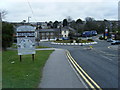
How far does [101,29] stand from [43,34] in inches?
1512

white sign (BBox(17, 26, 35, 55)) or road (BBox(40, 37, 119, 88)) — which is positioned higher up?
white sign (BBox(17, 26, 35, 55))

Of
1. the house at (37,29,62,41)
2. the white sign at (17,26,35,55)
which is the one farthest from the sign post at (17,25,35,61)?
the house at (37,29,62,41)

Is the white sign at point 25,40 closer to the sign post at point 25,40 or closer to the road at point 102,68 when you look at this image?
the sign post at point 25,40

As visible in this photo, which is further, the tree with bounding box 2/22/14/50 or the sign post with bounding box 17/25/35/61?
the tree with bounding box 2/22/14/50

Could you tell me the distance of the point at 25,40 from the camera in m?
16.5

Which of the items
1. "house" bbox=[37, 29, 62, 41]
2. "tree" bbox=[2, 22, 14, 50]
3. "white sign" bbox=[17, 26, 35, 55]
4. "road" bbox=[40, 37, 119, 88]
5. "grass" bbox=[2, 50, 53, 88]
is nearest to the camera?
"grass" bbox=[2, 50, 53, 88]

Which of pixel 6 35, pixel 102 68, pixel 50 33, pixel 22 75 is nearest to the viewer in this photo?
pixel 22 75

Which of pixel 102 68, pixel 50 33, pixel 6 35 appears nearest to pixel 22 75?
pixel 102 68

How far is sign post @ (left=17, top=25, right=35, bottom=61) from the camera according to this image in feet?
54.0

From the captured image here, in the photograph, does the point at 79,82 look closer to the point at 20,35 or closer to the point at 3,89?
the point at 3,89

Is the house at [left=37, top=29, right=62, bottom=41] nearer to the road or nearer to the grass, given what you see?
the road

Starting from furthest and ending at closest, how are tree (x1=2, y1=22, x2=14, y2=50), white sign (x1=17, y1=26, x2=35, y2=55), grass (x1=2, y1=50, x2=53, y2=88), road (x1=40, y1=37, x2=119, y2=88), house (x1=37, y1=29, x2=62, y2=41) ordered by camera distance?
house (x1=37, y1=29, x2=62, y2=41)
tree (x1=2, y1=22, x2=14, y2=50)
white sign (x1=17, y1=26, x2=35, y2=55)
road (x1=40, y1=37, x2=119, y2=88)
grass (x1=2, y1=50, x2=53, y2=88)

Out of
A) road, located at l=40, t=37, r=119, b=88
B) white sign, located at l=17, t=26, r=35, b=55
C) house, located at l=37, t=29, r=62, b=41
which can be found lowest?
road, located at l=40, t=37, r=119, b=88

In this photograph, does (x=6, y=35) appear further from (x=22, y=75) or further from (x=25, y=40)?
(x=22, y=75)
